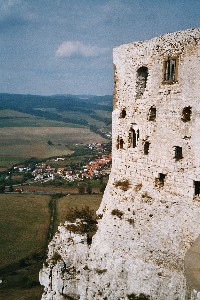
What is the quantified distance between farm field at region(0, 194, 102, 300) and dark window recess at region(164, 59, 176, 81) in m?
43.7

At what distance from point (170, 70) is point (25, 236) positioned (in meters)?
61.5

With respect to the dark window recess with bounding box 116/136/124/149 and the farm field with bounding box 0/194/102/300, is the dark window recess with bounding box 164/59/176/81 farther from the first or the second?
the farm field with bounding box 0/194/102/300

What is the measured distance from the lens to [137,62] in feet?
59.8

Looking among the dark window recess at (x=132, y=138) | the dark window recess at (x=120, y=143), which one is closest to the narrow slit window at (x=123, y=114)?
the dark window recess at (x=132, y=138)

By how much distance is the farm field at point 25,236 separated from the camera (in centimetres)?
5581

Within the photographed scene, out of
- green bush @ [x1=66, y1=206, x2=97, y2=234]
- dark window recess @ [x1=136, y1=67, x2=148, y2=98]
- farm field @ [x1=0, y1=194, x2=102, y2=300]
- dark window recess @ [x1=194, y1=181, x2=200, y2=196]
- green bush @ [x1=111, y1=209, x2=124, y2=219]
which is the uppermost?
dark window recess @ [x1=136, y1=67, x2=148, y2=98]

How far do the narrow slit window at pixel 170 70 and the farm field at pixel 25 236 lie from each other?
43.7 meters

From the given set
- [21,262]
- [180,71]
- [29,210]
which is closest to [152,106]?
[180,71]

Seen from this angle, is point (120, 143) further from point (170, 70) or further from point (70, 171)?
point (70, 171)

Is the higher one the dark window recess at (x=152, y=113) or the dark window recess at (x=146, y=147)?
the dark window recess at (x=152, y=113)

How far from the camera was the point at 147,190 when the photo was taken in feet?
59.2

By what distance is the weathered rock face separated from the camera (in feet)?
53.1

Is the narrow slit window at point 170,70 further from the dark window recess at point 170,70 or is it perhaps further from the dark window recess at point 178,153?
the dark window recess at point 178,153

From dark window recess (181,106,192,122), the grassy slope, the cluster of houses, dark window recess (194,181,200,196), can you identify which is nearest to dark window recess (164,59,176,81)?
dark window recess (181,106,192,122)
